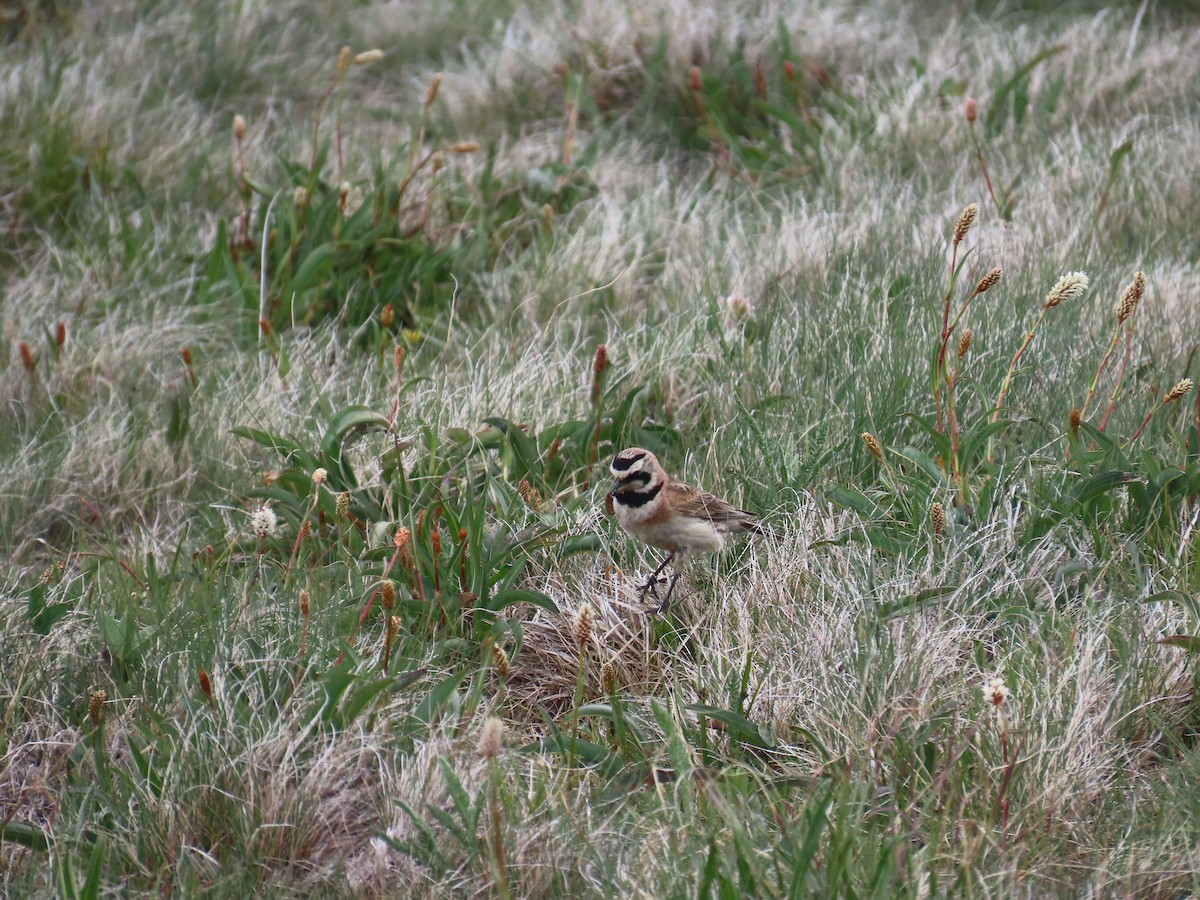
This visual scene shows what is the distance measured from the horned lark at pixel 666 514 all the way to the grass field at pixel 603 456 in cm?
13

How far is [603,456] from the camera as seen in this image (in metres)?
4.57

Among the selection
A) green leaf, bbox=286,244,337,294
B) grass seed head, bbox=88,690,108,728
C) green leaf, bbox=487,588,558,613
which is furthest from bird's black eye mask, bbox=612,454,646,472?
green leaf, bbox=286,244,337,294

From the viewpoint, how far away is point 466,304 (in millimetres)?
5941

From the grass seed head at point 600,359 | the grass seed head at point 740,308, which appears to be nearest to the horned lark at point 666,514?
the grass seed head at point 600,359

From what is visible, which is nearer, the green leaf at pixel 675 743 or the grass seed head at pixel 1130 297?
the green leaf at pixel 675 743

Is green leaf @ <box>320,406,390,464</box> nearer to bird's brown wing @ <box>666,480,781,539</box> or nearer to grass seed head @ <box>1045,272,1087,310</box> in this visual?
bird's brown wing @ <box>666,480,781,539</box>

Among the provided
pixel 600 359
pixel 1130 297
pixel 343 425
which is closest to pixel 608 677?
pixel 600 359

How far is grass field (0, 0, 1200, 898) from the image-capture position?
9.93 feet

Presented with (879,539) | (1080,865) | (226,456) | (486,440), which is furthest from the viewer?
(226,456)

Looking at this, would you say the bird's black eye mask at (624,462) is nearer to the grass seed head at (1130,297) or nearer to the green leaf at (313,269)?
the grass seed head at (1130,297)

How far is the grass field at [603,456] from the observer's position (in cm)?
303

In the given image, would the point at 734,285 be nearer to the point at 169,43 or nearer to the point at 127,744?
the point at 127,744

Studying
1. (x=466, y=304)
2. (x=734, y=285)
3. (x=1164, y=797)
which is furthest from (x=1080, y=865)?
(x=466, y=304)

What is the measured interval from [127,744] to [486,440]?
160 cm
